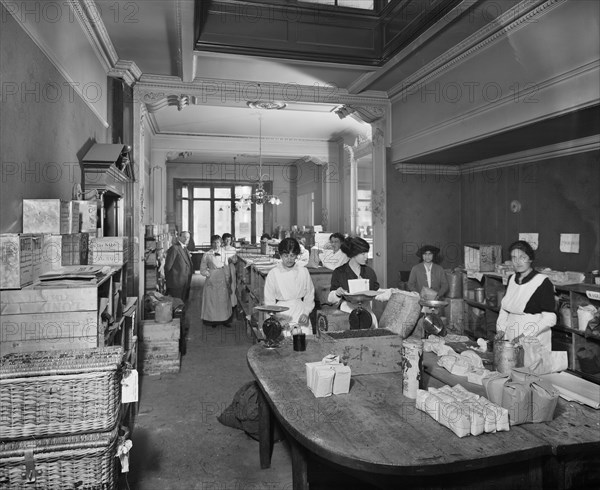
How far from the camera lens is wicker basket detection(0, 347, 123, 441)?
1954 millimetres

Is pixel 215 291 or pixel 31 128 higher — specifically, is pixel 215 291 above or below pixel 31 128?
below

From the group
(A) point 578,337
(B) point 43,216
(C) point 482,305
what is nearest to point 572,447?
(B) point 43,216

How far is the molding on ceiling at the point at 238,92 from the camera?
266 inches

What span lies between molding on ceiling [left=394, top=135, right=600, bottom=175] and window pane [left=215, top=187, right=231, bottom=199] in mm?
11433

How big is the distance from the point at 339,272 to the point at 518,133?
2512mm

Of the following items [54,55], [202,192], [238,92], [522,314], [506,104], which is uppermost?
[238,92]

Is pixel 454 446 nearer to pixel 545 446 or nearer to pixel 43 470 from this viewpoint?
pixel 545 446

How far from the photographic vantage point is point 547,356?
8.65 ft

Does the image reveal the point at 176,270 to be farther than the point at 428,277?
Yes

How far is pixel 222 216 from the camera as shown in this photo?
708 inches

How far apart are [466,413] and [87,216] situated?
330 cm

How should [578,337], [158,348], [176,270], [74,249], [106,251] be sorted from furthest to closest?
[176,270] < [158,348] < [578,337] < [106,251] < [74,249]

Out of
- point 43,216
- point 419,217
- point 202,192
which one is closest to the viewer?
point 43,216

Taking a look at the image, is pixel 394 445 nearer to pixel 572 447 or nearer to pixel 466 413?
pixel 466 413
